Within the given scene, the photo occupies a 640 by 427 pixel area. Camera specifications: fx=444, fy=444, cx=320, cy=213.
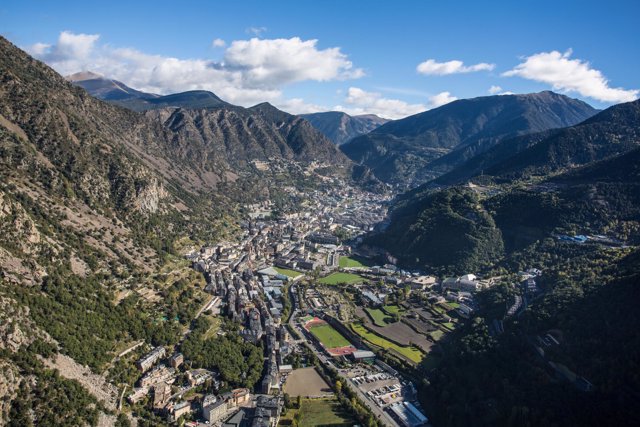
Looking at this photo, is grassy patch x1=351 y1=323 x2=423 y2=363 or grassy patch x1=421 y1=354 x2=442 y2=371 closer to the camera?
grassy patch x1=421 y1=354 x2=442 y2=371

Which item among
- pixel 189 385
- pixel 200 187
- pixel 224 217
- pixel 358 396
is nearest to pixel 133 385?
pixel 189 385

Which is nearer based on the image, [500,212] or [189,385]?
[189,385]

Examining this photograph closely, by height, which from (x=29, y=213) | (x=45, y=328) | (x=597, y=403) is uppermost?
(x=29, y=213)

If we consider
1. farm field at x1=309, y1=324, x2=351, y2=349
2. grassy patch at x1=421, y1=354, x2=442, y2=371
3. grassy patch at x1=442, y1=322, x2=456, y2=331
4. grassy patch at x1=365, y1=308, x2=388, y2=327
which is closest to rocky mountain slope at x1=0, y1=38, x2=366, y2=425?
farm field at x1=309, y1=324, x2=351, y2=349

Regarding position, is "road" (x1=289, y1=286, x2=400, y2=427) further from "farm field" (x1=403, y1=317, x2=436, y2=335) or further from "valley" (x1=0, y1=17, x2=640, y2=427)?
"farm field" (x1=403, y1=317, x2=436, y2=335)

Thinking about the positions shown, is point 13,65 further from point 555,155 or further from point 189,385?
point 555,155

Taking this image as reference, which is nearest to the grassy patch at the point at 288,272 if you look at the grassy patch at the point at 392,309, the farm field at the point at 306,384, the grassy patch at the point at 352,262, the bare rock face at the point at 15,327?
the grassy patch at the point at 352,262

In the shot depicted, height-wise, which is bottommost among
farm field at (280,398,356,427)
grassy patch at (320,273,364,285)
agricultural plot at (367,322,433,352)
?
farm field at (280,398,356,427)
